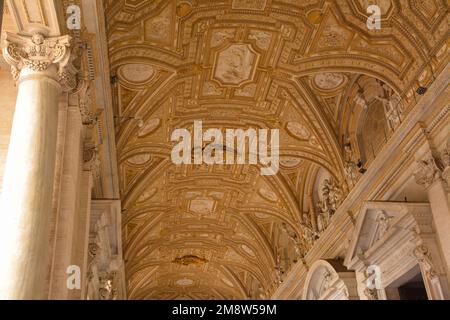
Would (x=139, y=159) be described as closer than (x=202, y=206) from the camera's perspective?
Yes

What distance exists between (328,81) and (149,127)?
13.8ft

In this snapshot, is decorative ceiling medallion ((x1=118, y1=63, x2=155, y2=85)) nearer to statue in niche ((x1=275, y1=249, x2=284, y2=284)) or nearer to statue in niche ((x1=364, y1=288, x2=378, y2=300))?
statue in niche ((x1=364, y1=288, x2=378, y2=300))

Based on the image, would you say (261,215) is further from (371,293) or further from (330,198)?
(371,293)

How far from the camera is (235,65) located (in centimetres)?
1204

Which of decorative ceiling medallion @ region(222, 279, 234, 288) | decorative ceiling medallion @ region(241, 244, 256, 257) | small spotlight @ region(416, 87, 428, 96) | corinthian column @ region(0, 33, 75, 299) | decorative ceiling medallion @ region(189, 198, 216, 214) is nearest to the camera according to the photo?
corinthian column @ region(0, 33, 75, 299)

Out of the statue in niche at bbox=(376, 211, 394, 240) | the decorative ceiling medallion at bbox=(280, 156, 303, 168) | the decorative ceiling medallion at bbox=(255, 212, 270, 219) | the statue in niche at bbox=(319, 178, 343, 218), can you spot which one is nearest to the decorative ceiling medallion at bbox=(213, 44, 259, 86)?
the decorative ceiling medallion at bbox=(280, 156, 303, 168)

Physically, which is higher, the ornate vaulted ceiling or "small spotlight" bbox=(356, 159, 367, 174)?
the ornate vaulted ceiling

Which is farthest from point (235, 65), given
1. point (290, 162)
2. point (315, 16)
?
point (290, 162)

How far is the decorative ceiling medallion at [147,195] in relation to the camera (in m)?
16.2

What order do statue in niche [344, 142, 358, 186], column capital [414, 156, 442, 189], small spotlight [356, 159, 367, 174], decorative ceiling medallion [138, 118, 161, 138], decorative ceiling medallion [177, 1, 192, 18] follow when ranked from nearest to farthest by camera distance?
column capital [414, 156, 442, 189], decorative ceiling medallion [177, 1, 192, 18], small spotlight [356, 159, 367, 174], statue in niche [344, 142, 358, 186], decorative ceiling medallion [138, 118, 161, 138]

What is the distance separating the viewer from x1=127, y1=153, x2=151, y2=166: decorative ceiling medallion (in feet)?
47.2

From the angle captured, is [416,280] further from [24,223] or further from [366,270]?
[24,223]

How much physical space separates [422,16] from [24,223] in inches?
300

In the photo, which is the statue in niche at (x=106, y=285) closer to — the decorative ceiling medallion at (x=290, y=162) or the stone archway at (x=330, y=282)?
the stone archway at (x=330, y=282)
